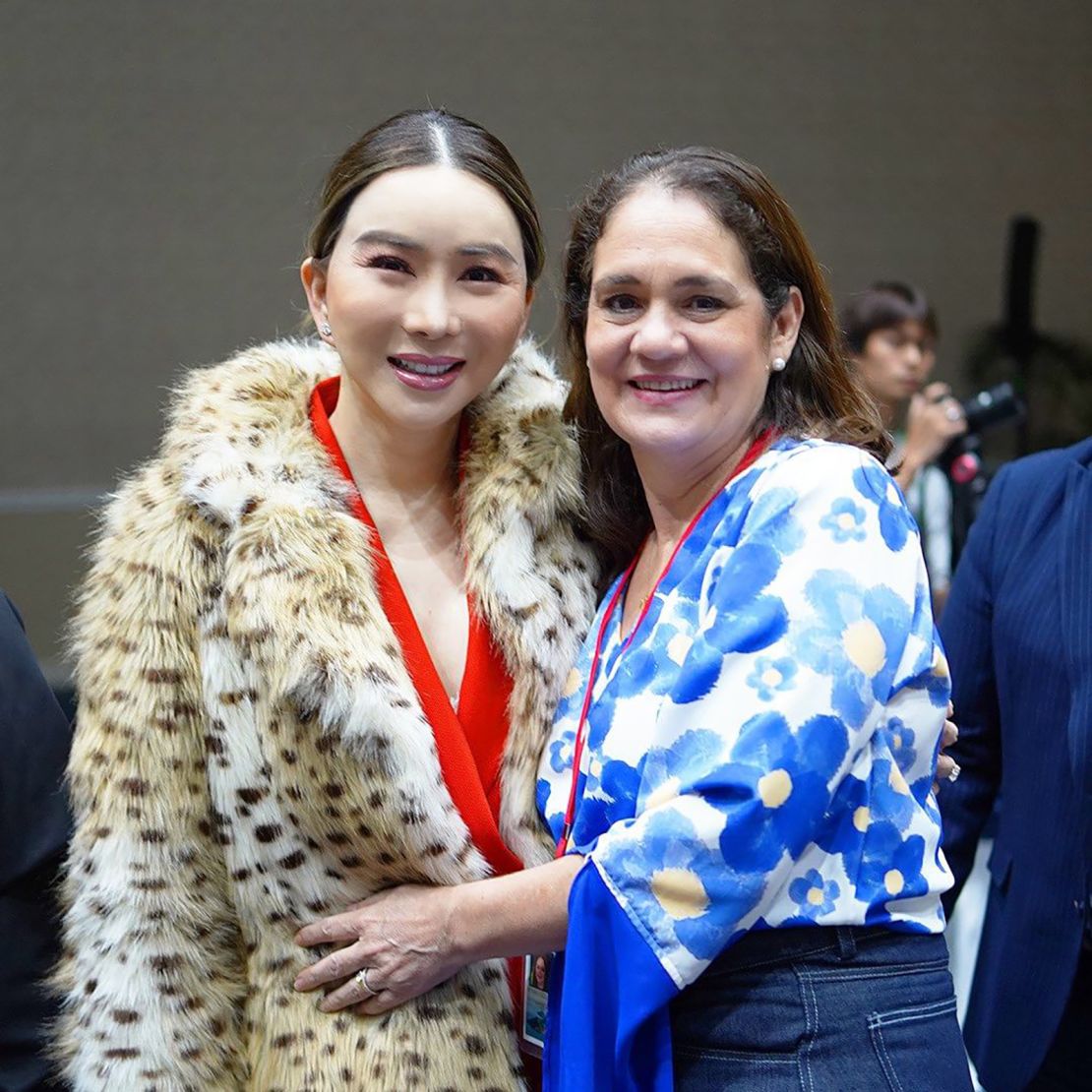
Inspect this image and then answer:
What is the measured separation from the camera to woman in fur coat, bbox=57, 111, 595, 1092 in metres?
1.53

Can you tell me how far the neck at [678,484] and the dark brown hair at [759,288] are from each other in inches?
2.6

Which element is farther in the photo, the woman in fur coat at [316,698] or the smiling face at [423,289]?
the smiling face at [423,289]

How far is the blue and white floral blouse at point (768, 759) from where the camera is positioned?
4.29 feet

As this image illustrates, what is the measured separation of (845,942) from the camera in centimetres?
137

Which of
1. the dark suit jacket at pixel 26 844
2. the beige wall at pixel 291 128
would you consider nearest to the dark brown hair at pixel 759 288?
the dark suit jacket at pixel 26 844

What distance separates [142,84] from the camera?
5.56 m

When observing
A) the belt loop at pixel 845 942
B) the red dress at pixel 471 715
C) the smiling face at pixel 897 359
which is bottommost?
the smiling face at pixel 897 359

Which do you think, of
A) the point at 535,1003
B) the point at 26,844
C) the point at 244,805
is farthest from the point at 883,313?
the point at 26,844

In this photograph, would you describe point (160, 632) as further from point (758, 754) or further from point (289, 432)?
point (758, 754)

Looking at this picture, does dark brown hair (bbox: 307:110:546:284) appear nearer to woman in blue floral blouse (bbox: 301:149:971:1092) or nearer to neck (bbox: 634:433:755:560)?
woman in blue floral blouse (bbox: 301:149:971:1092)

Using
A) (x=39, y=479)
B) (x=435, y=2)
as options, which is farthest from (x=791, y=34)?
(x=39, y=479)

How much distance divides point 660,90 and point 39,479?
10.3ft

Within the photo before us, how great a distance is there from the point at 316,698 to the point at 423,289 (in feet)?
→ 1.64

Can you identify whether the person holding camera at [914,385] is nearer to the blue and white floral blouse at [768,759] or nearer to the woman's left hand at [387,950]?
the blue and white floral blouse at [768,759]
